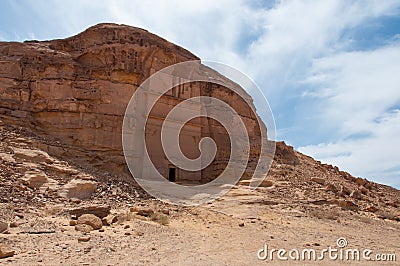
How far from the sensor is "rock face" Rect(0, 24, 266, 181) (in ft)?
61.1

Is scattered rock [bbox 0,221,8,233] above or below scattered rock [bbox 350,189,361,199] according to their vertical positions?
below

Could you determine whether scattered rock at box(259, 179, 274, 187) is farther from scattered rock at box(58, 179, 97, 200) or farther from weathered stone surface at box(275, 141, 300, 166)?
scattered rock at box(58, 179, 97, 200)

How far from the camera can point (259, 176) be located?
19859 millimetres

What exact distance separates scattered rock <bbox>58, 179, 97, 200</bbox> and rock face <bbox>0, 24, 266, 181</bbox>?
10.5 feet

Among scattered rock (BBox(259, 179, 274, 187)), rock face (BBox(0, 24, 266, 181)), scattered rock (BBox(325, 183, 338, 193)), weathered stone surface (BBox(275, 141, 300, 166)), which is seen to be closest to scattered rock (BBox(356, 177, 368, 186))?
weathered stone surface (BBox(275, 141, 300, 166))

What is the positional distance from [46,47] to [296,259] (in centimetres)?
1857

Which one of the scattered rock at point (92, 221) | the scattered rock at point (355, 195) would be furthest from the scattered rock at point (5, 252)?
the scattered rock at point (355, 195)

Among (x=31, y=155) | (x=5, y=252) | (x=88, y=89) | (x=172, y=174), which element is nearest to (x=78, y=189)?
(x=31, y=155)

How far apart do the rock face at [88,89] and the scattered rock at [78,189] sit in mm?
3200

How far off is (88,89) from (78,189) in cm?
768

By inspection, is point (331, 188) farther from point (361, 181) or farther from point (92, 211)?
point (92, 211)

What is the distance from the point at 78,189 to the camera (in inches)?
531

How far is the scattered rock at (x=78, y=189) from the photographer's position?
1312 cm

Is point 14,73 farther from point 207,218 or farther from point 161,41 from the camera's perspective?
point 207,218
